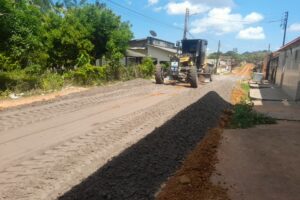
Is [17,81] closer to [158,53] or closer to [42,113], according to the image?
[42,113]

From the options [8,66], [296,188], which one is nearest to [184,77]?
[8,66]

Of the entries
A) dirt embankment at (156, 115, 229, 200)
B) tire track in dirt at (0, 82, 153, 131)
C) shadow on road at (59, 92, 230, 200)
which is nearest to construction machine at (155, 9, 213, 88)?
tire track in dirt at (0, 82, 153, 131)

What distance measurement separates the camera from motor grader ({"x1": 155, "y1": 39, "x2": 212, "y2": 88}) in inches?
822

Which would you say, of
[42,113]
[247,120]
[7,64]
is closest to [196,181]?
[247,120]

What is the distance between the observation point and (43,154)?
6.54 meters

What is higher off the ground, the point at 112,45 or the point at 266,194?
the point at 112,45

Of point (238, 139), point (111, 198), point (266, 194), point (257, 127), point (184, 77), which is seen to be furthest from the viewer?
point (184, 77)

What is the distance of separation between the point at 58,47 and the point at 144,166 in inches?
645

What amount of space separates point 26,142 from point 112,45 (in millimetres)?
16177

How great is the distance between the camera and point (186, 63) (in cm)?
2194

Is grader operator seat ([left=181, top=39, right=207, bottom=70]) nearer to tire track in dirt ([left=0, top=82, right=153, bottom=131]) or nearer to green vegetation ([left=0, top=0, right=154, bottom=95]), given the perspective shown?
green vegetation ([left=0, top=0, right=154, bottom=95])

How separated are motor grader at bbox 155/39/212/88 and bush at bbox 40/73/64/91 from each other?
22.4 feet

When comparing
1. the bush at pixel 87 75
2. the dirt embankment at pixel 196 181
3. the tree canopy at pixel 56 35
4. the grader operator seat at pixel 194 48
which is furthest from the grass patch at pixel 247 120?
the grader operator seat at pixel 194 48

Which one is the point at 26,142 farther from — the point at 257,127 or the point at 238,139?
the point at 257,127
